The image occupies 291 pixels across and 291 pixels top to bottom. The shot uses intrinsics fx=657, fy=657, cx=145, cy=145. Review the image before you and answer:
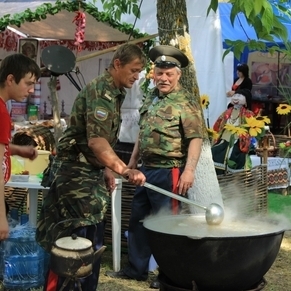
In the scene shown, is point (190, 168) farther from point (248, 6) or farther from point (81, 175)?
point (248, 6)

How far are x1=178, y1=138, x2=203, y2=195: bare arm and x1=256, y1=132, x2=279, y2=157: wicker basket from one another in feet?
13.4

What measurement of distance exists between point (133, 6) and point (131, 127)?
143 centimetres

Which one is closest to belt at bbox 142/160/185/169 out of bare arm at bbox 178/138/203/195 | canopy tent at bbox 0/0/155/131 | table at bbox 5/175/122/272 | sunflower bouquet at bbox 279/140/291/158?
bare arm at bbox 178/138/203/195

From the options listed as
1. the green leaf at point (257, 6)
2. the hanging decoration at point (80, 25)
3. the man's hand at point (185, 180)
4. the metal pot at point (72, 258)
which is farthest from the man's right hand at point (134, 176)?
the hanging decoration at point (80, 25)

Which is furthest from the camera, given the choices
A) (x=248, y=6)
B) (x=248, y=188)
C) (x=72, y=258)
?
(x=248, y=188)

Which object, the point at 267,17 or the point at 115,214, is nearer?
the point at 267,17

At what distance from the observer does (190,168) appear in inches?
168

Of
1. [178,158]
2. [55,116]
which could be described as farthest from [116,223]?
[55,116]

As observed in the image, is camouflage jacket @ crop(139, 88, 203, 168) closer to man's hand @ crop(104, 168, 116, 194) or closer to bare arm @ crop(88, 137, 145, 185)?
man's hand @ crop(104, 168, 116, 194)

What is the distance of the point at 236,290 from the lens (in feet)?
11.8

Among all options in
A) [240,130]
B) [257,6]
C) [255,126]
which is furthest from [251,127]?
[257,6]

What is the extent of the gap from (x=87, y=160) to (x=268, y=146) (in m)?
5.18

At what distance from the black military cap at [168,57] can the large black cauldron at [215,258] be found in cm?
134

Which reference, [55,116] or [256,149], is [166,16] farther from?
[256,149]
